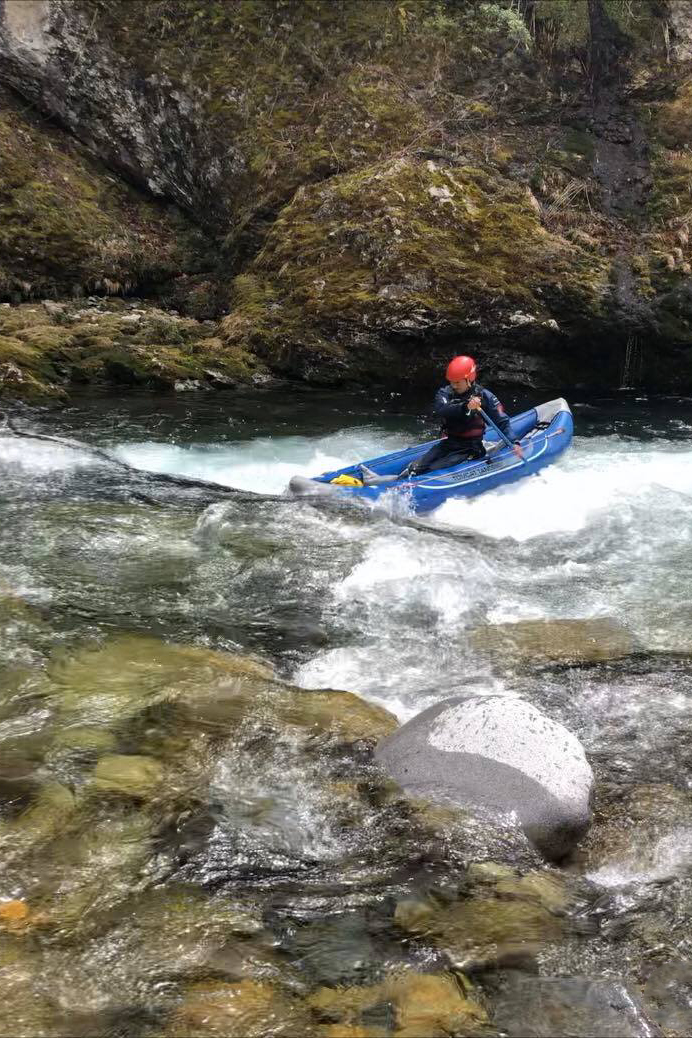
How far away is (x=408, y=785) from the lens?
385 centimetres

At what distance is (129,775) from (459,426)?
6.48 meters

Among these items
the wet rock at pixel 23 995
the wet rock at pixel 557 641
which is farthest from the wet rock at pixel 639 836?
the wet rock at pixel 23 995

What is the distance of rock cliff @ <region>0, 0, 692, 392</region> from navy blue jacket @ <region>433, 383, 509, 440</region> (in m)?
4.06

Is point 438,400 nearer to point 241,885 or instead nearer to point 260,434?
point 260,434

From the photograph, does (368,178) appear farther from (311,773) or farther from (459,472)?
(311,773)

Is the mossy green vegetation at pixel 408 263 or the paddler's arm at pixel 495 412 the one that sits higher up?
the mossy green vegetation at pixel 408 263

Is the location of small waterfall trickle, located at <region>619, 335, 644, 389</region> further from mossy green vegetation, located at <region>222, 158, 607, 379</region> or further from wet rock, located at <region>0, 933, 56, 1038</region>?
wet rock, located at <region>0, 933, 56, 1038</region>

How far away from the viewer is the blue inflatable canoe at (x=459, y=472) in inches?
345

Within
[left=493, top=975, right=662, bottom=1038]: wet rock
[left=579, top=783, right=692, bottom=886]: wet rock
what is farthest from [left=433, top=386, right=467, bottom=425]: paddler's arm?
[left=493, top=975, right=662, bottom=1038]: wet rock

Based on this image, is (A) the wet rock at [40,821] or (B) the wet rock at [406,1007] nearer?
(B) the wet rock at [406,1007]

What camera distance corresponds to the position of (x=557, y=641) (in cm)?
564

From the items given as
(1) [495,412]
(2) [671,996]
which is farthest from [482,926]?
(1) [495,412]

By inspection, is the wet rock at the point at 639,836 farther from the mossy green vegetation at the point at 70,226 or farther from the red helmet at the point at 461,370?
the mossy green vegetation at the point at 70,226

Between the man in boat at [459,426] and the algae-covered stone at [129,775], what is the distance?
600 centimetres
